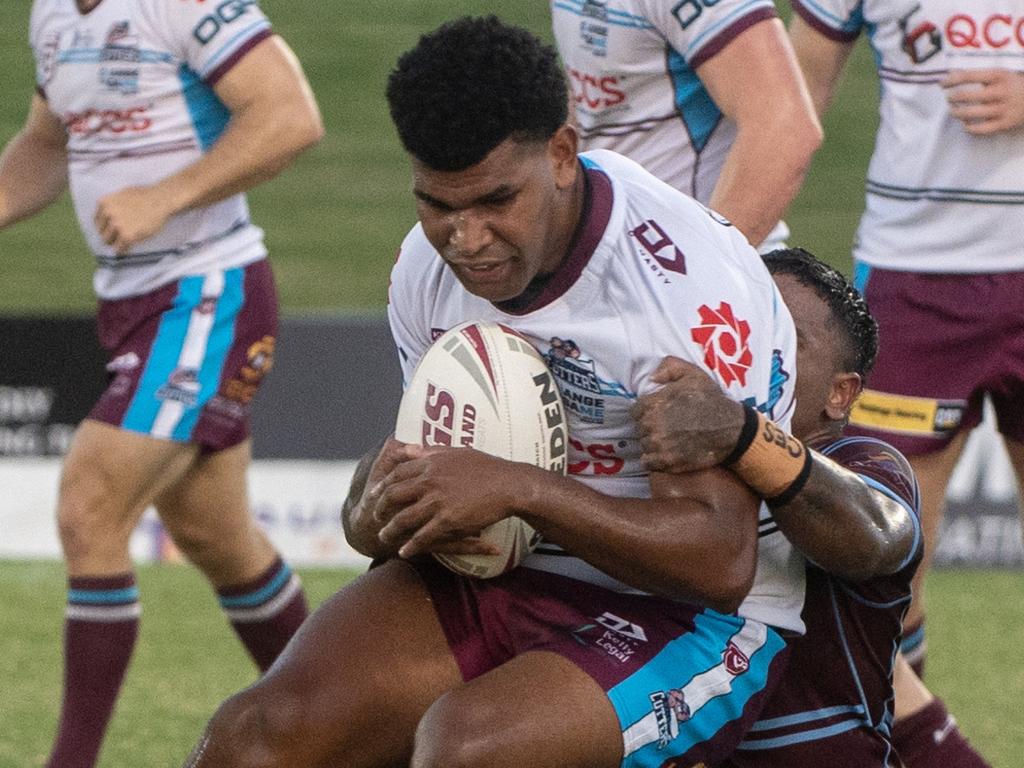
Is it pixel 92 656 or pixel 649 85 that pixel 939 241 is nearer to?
pixel 649 85

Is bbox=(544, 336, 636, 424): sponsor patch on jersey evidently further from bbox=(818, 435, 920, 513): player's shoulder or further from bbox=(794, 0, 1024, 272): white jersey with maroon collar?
bbox=(794, 0, 1024, 272): white jersey with maroon collar

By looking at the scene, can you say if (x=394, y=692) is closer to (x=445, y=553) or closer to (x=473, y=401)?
(x=445, y=553)

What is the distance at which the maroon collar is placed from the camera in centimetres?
347

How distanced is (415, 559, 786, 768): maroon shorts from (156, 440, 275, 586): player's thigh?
1813 millimetres

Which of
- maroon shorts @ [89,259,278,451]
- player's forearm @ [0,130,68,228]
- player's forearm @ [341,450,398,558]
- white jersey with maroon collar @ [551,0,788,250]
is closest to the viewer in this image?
player's forearm @ [341,450,398,558]

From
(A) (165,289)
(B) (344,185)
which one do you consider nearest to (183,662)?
(A) (165,289)

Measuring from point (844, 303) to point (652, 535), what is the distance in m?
0.90

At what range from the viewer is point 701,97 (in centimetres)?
444

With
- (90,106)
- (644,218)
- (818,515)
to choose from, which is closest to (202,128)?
(90,106)

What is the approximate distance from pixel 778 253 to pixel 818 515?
2.63 feet

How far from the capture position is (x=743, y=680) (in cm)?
361

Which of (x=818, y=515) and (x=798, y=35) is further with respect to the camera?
(x=798, y=35)

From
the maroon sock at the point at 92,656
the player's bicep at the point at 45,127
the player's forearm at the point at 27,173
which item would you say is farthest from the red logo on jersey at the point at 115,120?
the maroon sock at the point at 92,656

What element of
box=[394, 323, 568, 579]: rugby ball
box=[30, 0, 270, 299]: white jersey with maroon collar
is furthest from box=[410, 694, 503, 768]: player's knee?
box=[30, 0, 270, 299]: white jersey with maroon collar
